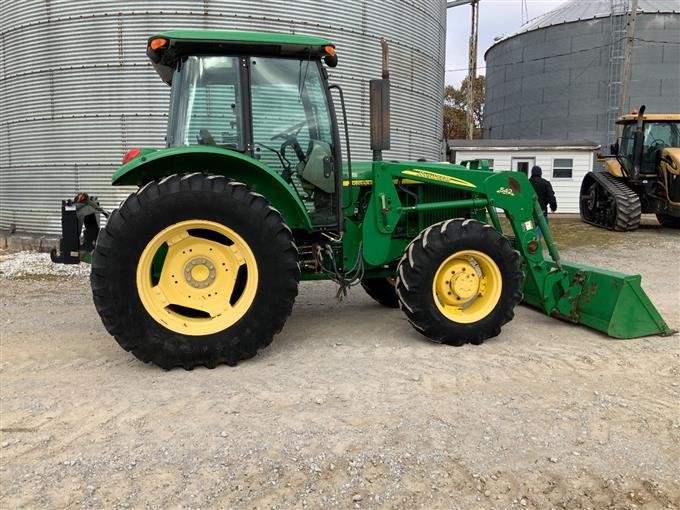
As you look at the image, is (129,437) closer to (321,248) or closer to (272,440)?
(272,440)

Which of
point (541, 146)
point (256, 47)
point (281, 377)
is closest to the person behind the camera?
point (281, 377)

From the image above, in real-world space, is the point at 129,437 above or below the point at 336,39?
below

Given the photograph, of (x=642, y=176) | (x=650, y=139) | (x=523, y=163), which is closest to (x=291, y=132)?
(x=642, y=176)

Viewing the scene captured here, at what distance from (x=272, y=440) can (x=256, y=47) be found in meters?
2.84

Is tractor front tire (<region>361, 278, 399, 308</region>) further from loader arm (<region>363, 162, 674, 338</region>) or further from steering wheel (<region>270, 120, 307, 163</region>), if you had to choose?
steering wheel (<region>270, 120, 307, 163</region>)

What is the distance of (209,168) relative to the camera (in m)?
4.18

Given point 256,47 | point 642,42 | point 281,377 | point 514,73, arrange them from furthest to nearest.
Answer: point 514,73 < point 642,42 < point 256,47 < point 281,377

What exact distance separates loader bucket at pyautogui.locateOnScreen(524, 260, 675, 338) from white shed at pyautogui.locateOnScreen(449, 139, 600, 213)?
15.4m

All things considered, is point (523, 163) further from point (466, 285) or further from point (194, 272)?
point (194, 272)

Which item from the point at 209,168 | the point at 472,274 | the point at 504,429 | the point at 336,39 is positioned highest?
the point at 336,39

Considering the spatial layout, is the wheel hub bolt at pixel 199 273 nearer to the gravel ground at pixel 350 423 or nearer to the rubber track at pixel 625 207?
the gravel ground at pixel 350 423

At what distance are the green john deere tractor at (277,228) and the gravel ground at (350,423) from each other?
294 millimetres

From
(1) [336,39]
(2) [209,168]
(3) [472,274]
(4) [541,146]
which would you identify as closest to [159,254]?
(2) [209,168]

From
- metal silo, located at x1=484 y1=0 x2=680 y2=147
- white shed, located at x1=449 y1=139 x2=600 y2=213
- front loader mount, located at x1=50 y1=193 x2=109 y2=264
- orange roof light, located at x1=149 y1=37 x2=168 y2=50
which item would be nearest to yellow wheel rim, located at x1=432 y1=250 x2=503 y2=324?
orange roof light, located at x1=149 y1=37 x2=168 y2=50
